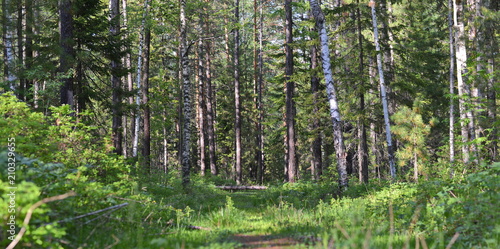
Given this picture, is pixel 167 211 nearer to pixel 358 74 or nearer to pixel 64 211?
pixel 64 211

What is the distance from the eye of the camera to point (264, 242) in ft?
15.2

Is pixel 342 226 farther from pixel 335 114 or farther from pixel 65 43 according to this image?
pixel 65 43

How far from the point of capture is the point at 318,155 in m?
19.7

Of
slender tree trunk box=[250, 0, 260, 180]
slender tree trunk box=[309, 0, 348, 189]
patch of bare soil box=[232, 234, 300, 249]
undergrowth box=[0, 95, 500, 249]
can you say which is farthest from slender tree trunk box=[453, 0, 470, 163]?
slender tree trunk box=[250, 0, 260, 180]

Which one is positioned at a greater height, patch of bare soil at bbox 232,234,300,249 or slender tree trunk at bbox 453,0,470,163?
A: slender tree trunk at bbox 453,0,470,163

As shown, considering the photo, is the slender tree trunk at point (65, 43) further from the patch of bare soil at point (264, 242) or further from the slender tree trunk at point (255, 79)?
the slender tree trunk at point (255, 79)

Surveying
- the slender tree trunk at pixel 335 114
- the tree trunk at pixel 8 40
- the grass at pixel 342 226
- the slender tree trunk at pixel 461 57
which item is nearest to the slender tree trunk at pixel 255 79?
the slender tree trunk at pixel 461 57

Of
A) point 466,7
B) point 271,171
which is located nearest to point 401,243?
point 466,7

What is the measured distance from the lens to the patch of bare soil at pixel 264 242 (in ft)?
14.4

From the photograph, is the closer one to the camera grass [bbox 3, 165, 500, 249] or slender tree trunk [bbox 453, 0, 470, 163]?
grass [bbox 3, 165, 500, 249]

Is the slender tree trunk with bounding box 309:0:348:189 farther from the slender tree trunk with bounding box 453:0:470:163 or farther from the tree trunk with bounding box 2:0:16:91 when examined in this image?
the tree trunk with bounding box 2:0:16:91

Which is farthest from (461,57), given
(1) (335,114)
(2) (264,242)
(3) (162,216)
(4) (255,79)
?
(4) (255,79)

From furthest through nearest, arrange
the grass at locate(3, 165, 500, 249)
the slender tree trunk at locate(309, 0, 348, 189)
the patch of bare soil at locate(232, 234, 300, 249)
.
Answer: the slender tree trunk at locate(309, 0, 348, 189)
the patch of bare soil at locate(232, 234, 300, 249)
the grass at locate(3, 165, 500, 249)

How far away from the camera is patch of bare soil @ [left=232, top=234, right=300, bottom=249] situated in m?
4.39
